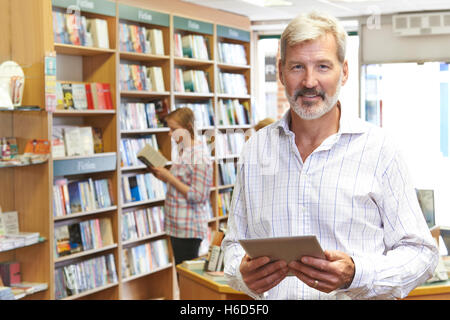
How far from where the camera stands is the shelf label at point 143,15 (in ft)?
15.5

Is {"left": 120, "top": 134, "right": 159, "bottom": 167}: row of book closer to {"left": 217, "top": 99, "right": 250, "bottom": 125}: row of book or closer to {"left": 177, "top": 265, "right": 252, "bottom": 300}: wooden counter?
{"left": 217, "top": 99, "right": 250, "bottom": 125}: row of book

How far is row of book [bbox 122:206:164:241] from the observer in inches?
193

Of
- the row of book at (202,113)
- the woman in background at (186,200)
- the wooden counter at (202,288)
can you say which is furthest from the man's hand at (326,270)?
the row of book at (202,113)

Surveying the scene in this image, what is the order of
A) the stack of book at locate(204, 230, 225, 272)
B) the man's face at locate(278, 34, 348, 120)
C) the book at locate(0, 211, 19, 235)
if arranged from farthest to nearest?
the book at locate(0, 211, 19, 235), the stack of book at locate(204, 230, 225, 272), the man's face at locate(278, 34, 348, 120)

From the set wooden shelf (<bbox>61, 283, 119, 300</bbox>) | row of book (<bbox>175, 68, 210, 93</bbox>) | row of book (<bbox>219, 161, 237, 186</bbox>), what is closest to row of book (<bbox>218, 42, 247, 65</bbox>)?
row of book (<bbox>175, 68, 210, 93</bbox>)

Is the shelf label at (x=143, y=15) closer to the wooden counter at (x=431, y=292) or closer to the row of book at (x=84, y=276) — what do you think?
the row of book at (x=84, y=276)

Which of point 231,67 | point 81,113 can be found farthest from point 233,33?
point 81,113

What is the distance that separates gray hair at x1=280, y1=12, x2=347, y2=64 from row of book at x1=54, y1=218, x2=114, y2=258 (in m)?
3.13

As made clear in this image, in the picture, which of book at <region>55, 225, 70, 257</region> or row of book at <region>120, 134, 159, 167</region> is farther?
row of book at <region>120, 134, 159, 167</region>

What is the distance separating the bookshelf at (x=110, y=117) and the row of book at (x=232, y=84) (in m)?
0.06

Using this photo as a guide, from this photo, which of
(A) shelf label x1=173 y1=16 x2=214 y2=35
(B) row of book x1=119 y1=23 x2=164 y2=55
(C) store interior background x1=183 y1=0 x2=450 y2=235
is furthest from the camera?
(C) store interior background x1=183 y1=0 x2=450 y2=235

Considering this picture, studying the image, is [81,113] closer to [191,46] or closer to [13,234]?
[13,234]

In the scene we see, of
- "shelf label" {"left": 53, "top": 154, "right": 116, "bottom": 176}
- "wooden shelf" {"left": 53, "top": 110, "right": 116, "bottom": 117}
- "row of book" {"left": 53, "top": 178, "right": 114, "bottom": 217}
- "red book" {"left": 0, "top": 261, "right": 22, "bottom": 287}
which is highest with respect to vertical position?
"wooden shelf" {"left": 53, "top": 110, "right": 116, "bottom": 117}

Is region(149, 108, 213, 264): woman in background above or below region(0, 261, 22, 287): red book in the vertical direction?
above
